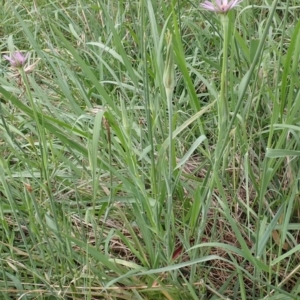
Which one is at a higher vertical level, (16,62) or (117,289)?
(16,62)

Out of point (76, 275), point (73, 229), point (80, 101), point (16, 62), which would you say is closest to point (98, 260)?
point (76, 275)

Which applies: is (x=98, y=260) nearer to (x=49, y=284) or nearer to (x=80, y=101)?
(x=49, y=284)

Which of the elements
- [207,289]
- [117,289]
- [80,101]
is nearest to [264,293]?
[207,289]

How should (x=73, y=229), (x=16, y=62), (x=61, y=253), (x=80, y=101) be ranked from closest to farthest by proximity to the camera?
1. (x=16, y=62)
2. (x=61, y=253)
3. (x=73, y=229)
4. (x=80, y=101)

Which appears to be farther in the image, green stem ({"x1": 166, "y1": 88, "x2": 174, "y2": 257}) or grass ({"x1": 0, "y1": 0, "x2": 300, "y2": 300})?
grass ({"x1": 0, "y1": 0, "x2": 300, "y2": 300})

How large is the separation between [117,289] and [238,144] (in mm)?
357

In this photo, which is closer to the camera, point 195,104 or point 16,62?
point 16,62

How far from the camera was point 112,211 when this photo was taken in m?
0.93

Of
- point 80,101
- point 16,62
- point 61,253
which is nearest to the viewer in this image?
point 16,62

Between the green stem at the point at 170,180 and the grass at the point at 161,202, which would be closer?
the green stem at the point at 170,180

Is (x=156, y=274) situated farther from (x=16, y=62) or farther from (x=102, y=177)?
(x=16, y=62)

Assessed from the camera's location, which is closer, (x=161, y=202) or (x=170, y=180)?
(x=170, y=180)

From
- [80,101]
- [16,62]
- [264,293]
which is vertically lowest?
[264,293]

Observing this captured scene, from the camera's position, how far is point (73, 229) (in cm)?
90
